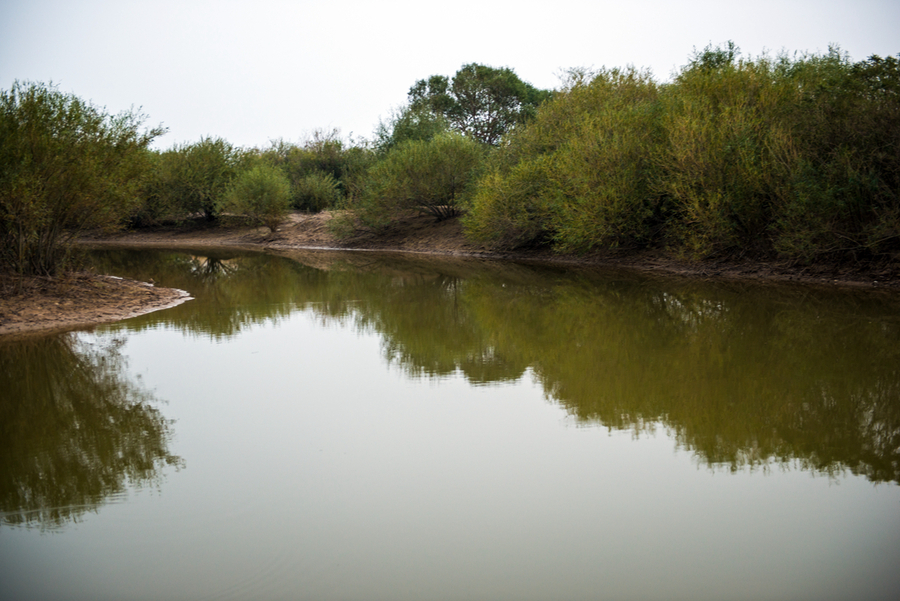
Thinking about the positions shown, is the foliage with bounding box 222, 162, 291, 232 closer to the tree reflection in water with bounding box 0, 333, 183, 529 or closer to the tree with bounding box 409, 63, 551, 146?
the tree with bounding box 409, 63, 551, 146

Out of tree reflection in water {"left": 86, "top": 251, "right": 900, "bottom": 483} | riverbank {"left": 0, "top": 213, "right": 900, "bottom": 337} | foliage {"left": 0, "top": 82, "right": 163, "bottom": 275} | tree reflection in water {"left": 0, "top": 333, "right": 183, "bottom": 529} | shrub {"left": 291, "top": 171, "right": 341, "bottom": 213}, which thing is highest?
shrub {"left": 291, "top": 171, "right": 341, "bottom": 213}

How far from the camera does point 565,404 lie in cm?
809

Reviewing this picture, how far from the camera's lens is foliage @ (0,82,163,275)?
45.5 ft

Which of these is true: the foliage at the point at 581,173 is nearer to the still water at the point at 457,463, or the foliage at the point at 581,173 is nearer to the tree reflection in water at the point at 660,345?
the tree reflection in water at the point at 660,345

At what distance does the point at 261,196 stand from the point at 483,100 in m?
21.8

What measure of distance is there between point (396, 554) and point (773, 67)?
22.8m

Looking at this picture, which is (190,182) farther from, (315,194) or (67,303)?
(67,303)

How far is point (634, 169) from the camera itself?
22969 mm

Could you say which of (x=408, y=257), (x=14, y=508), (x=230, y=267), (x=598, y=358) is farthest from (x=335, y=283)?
(x=14, y=508)

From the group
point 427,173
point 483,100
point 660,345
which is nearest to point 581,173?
point 427,173

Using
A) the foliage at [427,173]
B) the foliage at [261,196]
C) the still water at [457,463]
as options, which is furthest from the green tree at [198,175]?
the still water at [457,463]

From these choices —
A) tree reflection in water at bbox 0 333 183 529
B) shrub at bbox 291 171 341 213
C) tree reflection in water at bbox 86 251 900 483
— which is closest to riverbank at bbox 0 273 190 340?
tree reflection in water at bbox 86 251 900 483

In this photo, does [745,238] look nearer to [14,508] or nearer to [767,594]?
→ [767,594]

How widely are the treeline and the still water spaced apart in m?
4.25
